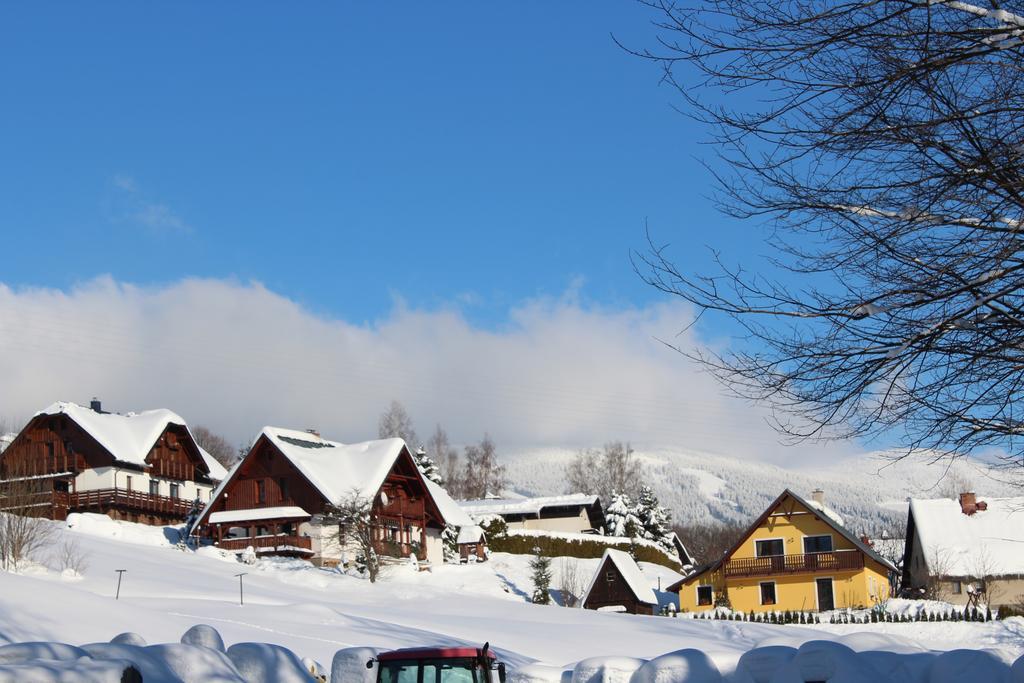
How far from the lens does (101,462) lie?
57969mm

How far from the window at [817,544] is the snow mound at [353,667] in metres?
37.7

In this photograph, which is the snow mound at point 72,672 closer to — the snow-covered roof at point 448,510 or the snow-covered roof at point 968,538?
the snow-covered roof at point 448,510

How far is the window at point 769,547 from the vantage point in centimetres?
5362

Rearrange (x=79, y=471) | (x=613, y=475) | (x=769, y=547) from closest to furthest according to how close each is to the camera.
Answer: (x=769, y=547) < (x=79, y=471) < (x=613, y=475)

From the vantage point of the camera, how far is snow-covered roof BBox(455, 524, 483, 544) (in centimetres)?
6303

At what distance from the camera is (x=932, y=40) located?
7832mm

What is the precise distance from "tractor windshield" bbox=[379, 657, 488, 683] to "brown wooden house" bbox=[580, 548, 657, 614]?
37957 mm

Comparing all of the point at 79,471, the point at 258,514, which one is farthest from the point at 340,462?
the point at 79,471

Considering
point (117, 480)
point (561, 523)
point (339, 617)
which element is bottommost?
point (339, 617)

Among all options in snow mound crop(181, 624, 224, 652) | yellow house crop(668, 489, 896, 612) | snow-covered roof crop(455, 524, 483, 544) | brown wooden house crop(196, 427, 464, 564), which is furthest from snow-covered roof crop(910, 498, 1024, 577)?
snow mound crop(181, 624, 224, 652)

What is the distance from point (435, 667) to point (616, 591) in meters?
38.6

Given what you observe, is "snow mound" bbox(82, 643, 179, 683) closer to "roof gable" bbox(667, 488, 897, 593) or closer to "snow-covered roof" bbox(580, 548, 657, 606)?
"snow-covered roof" bbox(580, 548, 657, 606)

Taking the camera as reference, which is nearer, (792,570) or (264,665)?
(264,665)

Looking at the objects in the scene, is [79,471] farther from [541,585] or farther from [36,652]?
[36,652]
